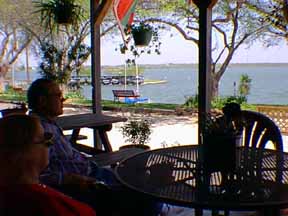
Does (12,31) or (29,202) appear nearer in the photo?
(29,202)

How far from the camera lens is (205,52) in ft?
9.77

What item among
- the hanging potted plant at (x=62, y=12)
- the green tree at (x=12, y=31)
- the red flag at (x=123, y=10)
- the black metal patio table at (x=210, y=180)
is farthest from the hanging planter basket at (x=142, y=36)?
the green tree at (x=12, y=31)

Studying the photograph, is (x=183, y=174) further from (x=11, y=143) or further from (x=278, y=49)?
(x=278, y=49)

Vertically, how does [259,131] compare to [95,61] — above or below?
below

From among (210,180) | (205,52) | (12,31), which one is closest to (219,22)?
(205,52)

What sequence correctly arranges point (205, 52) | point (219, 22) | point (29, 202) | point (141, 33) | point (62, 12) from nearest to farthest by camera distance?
point (29, 202) → point (205, 52) → point (141, 33) → point (62, 12) → point (219, 22)

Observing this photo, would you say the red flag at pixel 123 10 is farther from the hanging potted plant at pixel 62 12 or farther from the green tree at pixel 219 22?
the green tree at pixel 219 22

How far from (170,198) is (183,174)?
0.31m

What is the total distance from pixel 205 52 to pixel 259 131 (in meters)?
0.88

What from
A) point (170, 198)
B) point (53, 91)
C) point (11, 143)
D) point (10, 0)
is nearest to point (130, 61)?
point (53, 91)

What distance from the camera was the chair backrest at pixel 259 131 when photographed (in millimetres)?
2248

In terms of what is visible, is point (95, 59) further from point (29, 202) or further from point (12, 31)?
point (12, 31)

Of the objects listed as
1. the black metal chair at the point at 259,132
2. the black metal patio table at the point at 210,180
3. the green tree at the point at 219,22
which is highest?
the green tree at the point at 219,22

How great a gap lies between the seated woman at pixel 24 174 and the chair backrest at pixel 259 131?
145 centimetres
